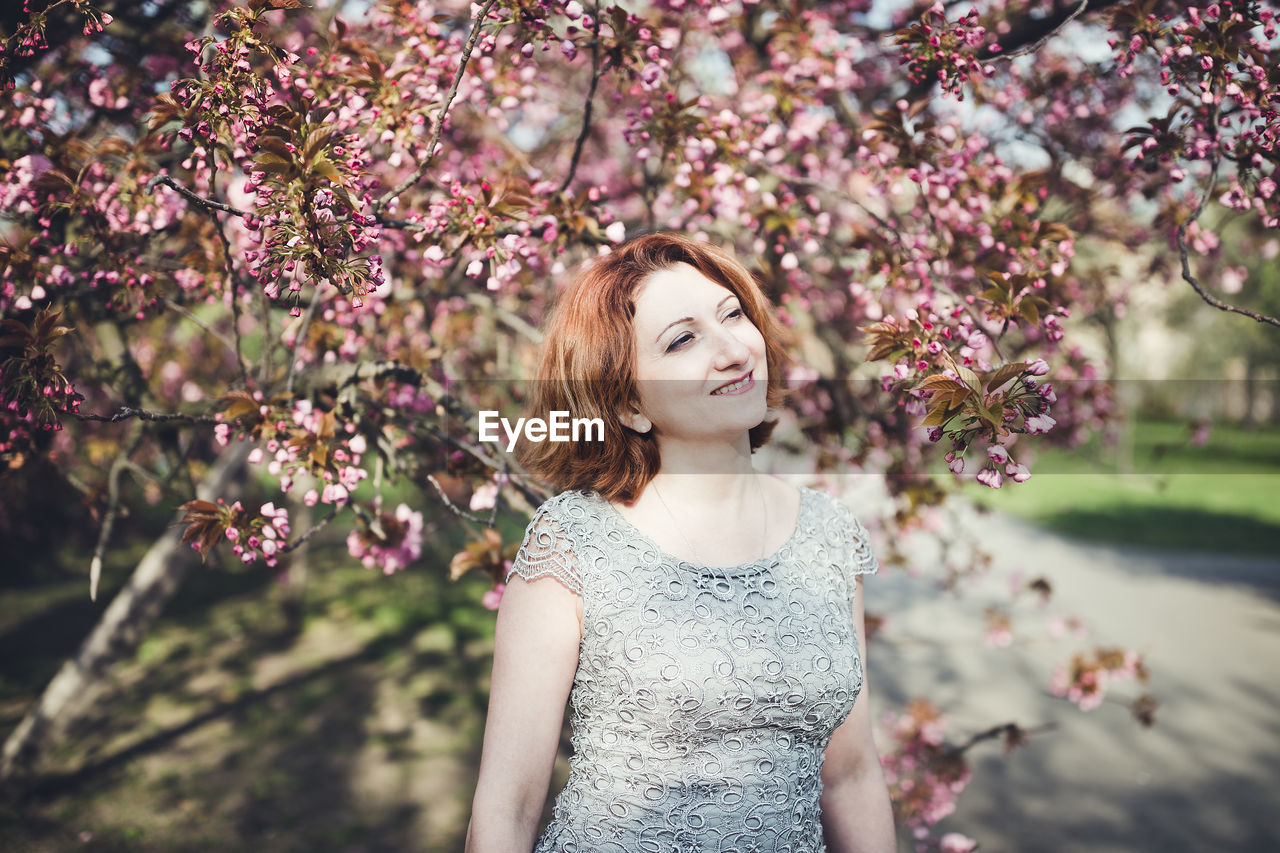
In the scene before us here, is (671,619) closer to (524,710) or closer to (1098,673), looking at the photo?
(524,710)

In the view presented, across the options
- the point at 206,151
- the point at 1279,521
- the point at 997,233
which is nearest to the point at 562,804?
the point at 206,151

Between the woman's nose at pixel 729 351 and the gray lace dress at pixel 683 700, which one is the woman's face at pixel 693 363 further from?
the gray lace dress at pixel 683 700

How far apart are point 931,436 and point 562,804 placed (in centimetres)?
107

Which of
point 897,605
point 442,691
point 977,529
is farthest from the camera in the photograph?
point 977,529

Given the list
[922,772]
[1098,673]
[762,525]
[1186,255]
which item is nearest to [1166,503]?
[1098,673]

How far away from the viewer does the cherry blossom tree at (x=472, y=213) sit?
1.67 metres

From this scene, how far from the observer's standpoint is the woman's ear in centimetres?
177

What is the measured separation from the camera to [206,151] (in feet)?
5.75

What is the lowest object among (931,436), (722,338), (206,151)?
(931,436)

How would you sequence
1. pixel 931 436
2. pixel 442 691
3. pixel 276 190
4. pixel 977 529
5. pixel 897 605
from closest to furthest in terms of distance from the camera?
pixel 931 436, pixel 276 190, pixel 442 691, pixel 897 605, pixel 977 529

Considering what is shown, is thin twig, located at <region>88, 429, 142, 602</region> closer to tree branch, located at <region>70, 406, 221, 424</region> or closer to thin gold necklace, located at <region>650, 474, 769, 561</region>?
tree branch, located at <region>70, 406, 221, 424</region>

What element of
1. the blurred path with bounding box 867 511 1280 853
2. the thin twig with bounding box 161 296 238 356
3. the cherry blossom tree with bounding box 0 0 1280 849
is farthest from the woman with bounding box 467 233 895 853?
the blurred path with bounding box 867 511 1280 853

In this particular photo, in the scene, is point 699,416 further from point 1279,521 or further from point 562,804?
point 1279,521

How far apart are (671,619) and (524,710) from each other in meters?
0.32
